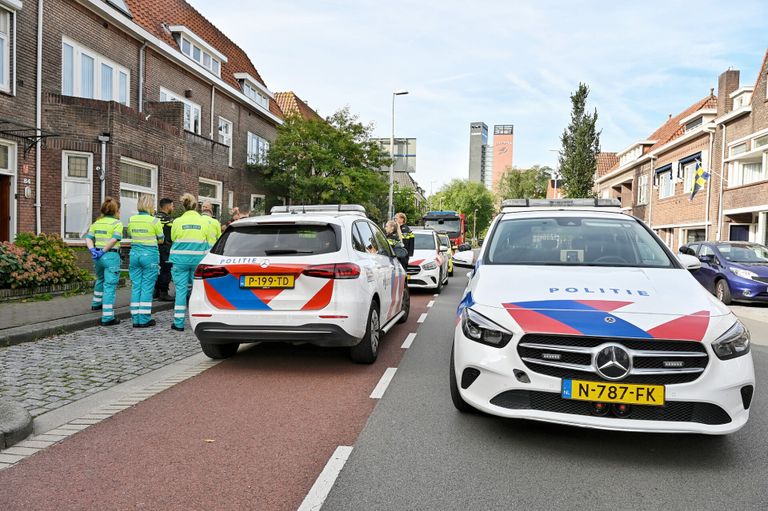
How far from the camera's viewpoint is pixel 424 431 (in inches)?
167

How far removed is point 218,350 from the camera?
6.66 m

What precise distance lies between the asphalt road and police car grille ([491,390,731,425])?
0.32 metres

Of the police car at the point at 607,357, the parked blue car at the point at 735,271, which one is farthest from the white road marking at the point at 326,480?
the parked blue car at the point at 735,271

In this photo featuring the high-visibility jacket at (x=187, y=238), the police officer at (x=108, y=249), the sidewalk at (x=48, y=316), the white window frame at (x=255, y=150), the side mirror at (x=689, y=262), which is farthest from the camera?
the white window frame at (x=255, y=150)

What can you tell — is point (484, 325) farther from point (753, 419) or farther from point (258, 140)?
point (258, 140)

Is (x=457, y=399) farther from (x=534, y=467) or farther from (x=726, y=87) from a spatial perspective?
(x=726, y=87)

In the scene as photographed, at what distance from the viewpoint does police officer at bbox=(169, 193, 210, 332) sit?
837 centimetres

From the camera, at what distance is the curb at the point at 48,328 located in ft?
23.5

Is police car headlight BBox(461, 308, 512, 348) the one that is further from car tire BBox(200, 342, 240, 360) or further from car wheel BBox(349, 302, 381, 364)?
car tire BBox(200, 342, 240, 360)

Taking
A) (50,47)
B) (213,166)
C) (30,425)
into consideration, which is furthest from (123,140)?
(30,425)

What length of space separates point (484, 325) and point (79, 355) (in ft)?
16.3

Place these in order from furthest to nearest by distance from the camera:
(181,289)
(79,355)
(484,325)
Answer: (181,289), (79,355), (484,325)

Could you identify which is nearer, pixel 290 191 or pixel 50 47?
pixel 50 47

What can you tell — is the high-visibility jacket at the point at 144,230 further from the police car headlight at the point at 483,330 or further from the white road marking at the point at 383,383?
the police car headlight at the point at 483,330
